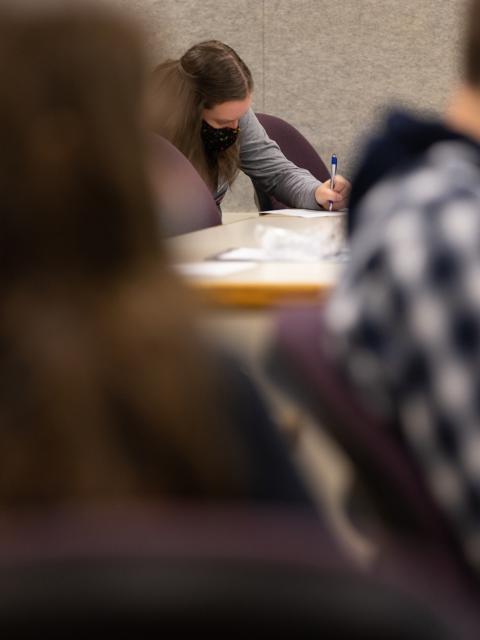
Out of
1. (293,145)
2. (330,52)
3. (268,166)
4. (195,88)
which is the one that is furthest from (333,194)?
(330,52)

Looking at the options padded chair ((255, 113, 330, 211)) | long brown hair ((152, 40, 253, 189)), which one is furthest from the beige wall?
long brown hair ((152, 40, 253, 189))

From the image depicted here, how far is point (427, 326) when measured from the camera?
0.77m

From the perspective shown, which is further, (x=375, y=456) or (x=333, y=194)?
(x=333, y=194)

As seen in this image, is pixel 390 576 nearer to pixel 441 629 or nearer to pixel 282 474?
pixel 441 629

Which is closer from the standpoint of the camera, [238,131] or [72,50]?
[72,50]

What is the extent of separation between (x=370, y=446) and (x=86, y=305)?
1.34ft

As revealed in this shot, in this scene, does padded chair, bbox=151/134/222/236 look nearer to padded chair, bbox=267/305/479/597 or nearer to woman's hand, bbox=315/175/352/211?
woman's hand, bbox=315/175/352/211

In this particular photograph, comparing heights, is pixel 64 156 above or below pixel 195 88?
above

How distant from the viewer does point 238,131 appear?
3.20 m

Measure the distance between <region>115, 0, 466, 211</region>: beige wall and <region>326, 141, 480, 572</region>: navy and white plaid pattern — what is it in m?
4.04

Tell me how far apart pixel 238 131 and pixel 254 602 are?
296 cm

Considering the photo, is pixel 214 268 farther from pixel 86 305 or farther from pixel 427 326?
pixel 86 305

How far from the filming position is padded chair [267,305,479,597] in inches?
32.6

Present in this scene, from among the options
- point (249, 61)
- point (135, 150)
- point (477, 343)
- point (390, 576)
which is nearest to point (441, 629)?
point (390, 576)
